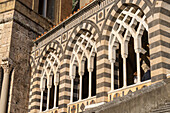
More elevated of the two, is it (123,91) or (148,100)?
(123,91)

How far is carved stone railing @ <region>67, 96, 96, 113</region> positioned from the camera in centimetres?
1196

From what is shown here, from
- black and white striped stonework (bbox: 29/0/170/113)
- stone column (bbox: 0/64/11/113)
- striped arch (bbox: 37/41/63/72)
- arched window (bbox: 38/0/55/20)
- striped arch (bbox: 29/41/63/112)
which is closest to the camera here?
black and white striped stonework (bbox: 29/0/170/113)

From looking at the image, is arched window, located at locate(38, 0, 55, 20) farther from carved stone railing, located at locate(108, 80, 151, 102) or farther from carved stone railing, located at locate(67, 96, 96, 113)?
carved stone railing, located at locate(108, 80, 151, 102)

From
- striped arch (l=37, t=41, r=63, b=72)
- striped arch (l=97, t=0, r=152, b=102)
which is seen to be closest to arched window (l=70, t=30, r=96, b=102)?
striped arch (l=97, t=0, r=152, b=102)

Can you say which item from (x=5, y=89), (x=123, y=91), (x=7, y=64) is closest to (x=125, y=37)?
(x=123, y=91)

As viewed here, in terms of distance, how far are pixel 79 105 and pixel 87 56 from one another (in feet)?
7.12

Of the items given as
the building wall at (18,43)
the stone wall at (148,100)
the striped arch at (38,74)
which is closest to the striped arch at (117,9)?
the striped arch at (38,74)

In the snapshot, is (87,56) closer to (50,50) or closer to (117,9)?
(117,9)

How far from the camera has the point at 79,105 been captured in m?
12.5

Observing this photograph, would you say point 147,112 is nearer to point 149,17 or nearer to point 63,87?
point 149,17

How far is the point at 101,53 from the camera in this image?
11.9 metres

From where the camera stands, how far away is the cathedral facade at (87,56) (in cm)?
950

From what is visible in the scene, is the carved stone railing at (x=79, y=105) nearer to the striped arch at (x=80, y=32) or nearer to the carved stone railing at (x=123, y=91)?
the carved stone railing at (x=123, y=91)

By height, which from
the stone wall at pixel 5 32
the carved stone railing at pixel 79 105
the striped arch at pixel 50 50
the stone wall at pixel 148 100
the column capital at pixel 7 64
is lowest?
the stone wall at pixel 148 100
